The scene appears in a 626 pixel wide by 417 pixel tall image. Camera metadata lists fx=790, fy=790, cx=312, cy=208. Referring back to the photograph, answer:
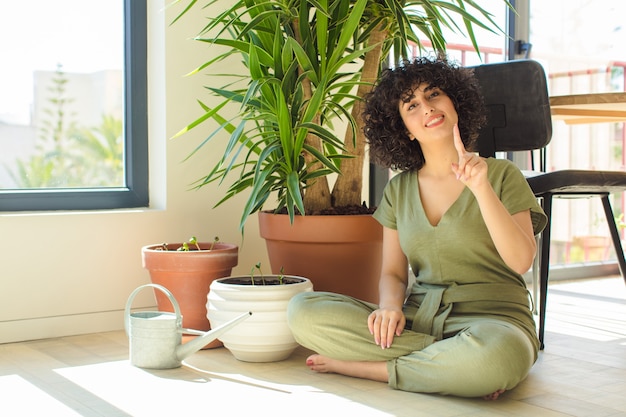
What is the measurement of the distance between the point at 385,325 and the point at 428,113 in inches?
23.2

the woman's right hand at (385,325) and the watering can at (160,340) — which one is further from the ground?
the woman's right hand at (385,325)

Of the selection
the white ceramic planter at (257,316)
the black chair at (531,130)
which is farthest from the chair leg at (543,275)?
the white ceramic planter at (257,316)

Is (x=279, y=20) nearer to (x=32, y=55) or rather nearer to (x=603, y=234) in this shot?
(x=32, y=55)

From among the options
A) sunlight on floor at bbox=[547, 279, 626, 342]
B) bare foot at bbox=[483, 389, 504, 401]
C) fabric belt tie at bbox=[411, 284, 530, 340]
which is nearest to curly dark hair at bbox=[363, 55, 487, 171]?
fabric belt tie at bbox=[411, 284, 530, 340]

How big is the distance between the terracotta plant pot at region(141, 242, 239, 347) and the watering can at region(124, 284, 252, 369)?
0.27 meters

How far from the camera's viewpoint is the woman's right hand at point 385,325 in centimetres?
204

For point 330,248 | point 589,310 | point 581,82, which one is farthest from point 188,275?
point 581,82

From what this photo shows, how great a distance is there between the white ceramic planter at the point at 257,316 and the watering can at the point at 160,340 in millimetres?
65

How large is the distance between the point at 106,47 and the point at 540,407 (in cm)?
201

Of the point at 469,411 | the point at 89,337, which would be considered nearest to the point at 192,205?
Answer: the point at 89,337

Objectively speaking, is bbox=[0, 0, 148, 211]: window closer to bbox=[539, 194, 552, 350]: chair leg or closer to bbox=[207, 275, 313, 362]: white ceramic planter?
bbox=[207, 275, 313, 362]: white ceramic planter

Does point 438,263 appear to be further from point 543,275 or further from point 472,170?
point 543,275

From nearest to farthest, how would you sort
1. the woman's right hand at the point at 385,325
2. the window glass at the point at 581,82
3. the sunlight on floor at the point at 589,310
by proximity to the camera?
the woman's right hand at the point at 385,325 < the sunlight on floor at the point at 589,310 < the window glass at the point at 581,82

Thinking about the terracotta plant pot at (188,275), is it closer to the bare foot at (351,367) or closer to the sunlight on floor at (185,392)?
the sunlight on floor at (185,392)
